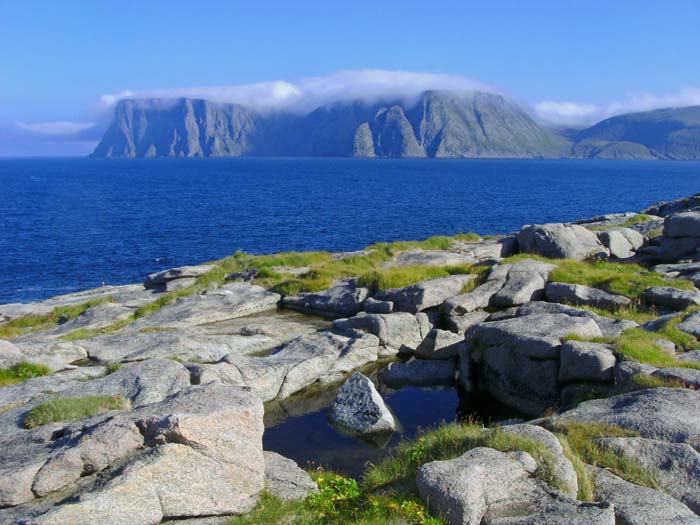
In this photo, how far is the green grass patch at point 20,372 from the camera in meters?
22.4

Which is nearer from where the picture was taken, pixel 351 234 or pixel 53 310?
pixel 53 310

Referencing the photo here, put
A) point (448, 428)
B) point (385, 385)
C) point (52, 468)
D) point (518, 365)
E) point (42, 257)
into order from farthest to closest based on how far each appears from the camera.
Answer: point (42, 257) → point (385, 385) → point (518, 365) → point (448, 428) → point (52, 468)

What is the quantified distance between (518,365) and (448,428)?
8.25 m

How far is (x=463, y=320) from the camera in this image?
29.5m

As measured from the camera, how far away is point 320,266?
142 feet

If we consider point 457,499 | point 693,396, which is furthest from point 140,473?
point 693,396

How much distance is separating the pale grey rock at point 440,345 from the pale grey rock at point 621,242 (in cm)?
2027

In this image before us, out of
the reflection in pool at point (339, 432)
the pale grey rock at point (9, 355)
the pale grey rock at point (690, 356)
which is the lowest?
A: the reflection in pool at point (339, 432)

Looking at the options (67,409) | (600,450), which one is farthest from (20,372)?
(600,450)

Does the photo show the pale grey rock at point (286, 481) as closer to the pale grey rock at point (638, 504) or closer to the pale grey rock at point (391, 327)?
the pale grey rock at point (638, 504)

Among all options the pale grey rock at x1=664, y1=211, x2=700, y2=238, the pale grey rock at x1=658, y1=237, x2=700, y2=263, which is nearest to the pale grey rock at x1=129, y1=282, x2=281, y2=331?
the pale grey rock at x1=658, y1=237, x2=700, y2=263

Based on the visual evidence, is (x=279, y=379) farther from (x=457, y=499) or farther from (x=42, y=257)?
(x=42, y=257)

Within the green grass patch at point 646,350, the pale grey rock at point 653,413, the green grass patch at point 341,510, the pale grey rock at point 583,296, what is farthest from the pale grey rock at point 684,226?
the green grass patch at point 341,510

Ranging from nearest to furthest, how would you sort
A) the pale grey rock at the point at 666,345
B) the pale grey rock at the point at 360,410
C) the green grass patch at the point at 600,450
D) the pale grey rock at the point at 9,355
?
the green grass patch at the point at 600,450, the pale grey rock at the point at 360,410, the pale grey rock at the point at 666,345, the pale grey rock at the point at 9,355
